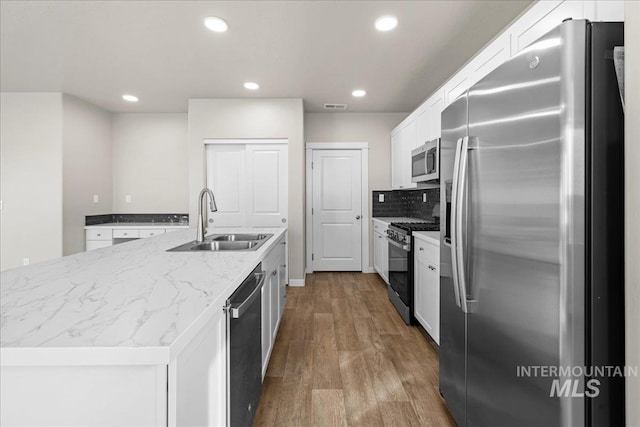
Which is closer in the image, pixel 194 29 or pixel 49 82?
pixel 194 29

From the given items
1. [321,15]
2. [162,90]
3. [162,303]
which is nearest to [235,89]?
[162,90]

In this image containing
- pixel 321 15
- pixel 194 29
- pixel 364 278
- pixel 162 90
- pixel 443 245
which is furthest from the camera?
pixel 364 278

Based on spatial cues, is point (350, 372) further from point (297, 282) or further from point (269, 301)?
point (297, 282)

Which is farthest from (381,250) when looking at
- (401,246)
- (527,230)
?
(527,230)

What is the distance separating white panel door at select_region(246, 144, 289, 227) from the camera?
453 centimetres

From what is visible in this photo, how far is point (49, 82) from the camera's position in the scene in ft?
12.7

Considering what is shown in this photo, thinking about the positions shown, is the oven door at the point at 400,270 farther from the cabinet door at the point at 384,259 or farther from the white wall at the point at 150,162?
the white wall at the point at 150,162

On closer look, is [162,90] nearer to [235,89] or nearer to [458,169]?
[235,89]

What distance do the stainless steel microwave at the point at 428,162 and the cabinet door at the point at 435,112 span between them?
133 millimetres

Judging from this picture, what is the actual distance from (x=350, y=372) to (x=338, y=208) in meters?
3.23

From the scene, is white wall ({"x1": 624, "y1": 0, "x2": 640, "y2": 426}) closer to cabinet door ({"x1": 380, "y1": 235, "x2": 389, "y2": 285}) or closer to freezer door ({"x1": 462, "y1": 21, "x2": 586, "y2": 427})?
freezer door ({"x1": 462, "y1": 21, "x2": 586, "y2": 427})

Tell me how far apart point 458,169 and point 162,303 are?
4.11 feet

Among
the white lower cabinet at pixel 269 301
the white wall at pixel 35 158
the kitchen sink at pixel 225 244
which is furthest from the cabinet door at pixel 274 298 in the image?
the white wall at pixel 35 158

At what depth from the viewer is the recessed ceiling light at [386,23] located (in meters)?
2.50
